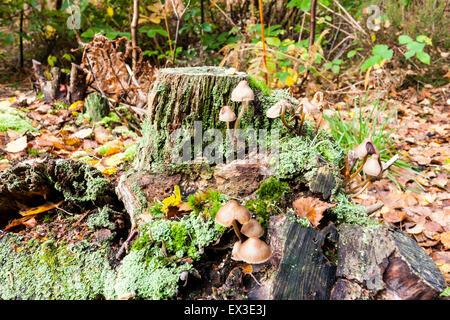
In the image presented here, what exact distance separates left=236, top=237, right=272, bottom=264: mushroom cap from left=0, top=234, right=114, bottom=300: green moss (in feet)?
2.81

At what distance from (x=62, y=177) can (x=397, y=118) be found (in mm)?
5189

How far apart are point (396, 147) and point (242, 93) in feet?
10.4

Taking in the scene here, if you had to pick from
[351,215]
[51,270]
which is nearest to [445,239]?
[351,215]

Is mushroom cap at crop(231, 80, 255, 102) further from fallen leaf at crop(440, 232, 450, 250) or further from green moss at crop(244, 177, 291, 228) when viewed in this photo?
fallen leaf at crop(440, 232, 450, 250)

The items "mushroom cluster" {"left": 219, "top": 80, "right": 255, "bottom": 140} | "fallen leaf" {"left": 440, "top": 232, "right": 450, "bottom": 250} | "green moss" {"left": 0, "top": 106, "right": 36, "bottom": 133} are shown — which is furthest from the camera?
"green moss" {"left": 0, "top": 106, "right": 36, "bottom": 133}

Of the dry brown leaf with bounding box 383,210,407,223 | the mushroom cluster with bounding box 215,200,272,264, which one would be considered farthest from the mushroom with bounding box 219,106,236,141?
the dry brown leaf with bounding box 383,210,407,223

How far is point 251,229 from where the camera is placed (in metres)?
1.57

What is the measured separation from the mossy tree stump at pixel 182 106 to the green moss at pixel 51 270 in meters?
0.77

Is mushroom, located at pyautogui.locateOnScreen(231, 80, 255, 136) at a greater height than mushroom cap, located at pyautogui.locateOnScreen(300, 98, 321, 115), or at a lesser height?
greater

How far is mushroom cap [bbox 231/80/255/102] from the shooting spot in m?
2.07

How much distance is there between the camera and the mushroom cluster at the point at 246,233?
146 cm
